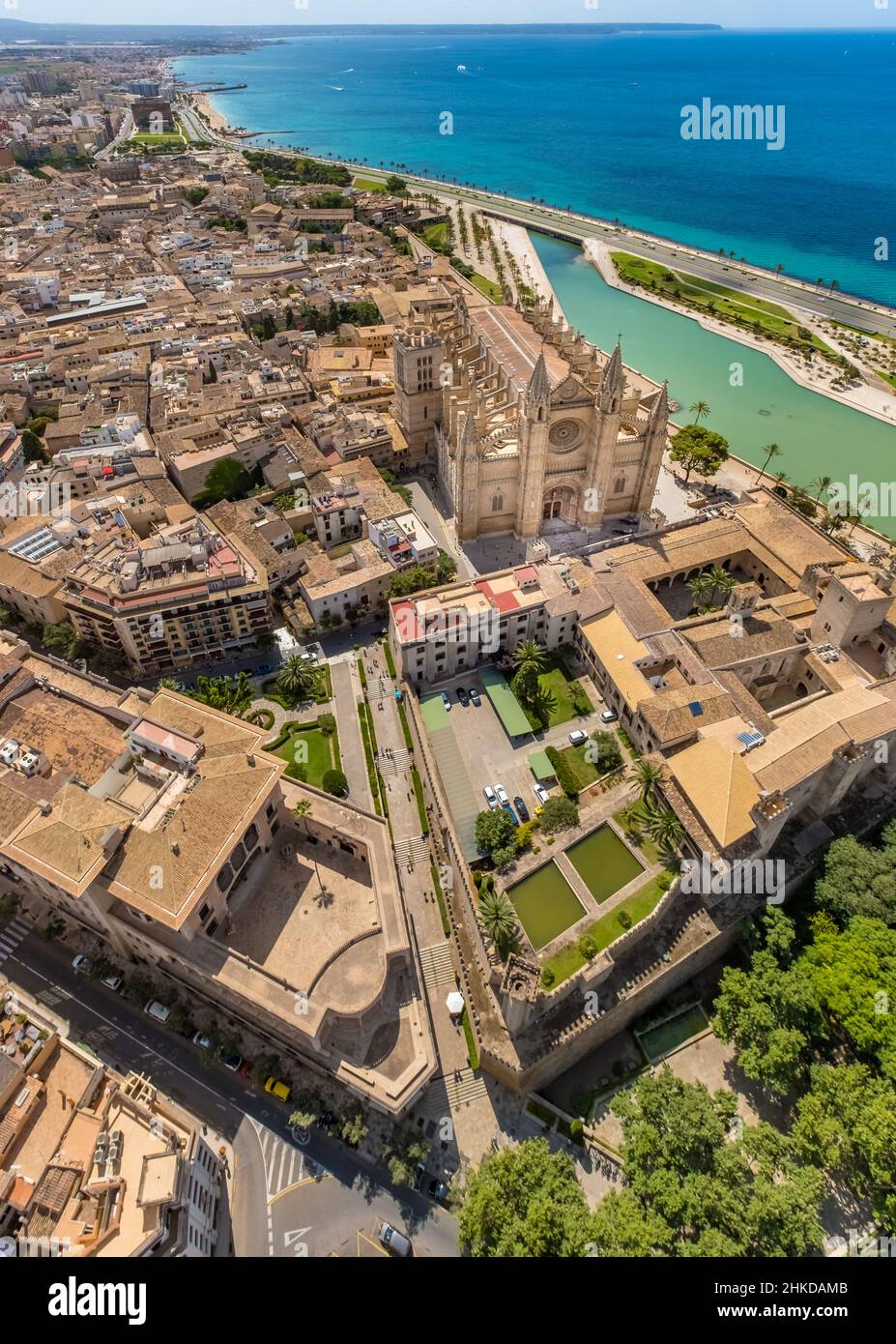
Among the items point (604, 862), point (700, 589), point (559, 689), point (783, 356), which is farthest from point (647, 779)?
point (783, 356)

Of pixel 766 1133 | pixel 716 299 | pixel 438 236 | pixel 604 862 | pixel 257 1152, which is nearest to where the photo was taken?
pixel 766 1133

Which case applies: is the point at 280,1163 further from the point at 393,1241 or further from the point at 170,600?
the point at 170,600

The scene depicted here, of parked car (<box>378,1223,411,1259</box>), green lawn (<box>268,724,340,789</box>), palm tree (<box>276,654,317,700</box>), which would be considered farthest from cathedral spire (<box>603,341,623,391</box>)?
parked car (<box>378,1223,411,1259</box>)

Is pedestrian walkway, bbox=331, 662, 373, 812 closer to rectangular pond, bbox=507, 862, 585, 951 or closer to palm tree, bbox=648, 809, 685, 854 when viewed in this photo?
rectangular pond, bbox=507, 862, 585, 951

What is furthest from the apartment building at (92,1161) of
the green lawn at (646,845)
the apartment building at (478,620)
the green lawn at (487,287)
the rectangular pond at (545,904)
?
the green lawn at (487,287)

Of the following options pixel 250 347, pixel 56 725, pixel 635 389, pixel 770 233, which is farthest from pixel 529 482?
pixel 770 233
